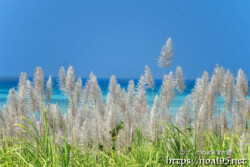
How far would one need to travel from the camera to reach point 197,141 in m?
3.02

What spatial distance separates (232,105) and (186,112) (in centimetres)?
94

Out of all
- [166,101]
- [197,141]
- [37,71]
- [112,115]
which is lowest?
[197,141]

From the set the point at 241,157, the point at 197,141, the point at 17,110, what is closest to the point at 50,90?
the point at 17,110

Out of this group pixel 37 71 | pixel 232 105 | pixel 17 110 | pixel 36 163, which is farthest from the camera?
pixel 232 105

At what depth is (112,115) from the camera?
3.72 meters

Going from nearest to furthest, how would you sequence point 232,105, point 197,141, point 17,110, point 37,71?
point 197,141 < point 37,71 < point 17,110 < point 232,105

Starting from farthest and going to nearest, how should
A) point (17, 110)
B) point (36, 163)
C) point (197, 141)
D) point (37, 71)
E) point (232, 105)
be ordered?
point (232, 105), point (17, 110), point (37, 71), point (197, 141), point (36, 163)

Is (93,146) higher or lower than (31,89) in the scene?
lower

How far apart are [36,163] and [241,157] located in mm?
2015

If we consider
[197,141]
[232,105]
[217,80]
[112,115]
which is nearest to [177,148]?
[197,141]

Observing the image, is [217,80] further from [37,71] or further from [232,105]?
[37,71]

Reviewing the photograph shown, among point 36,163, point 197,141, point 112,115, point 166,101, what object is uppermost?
point 166,101

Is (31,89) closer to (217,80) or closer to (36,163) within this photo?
(36,163)

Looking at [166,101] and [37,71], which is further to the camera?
[166,101]
